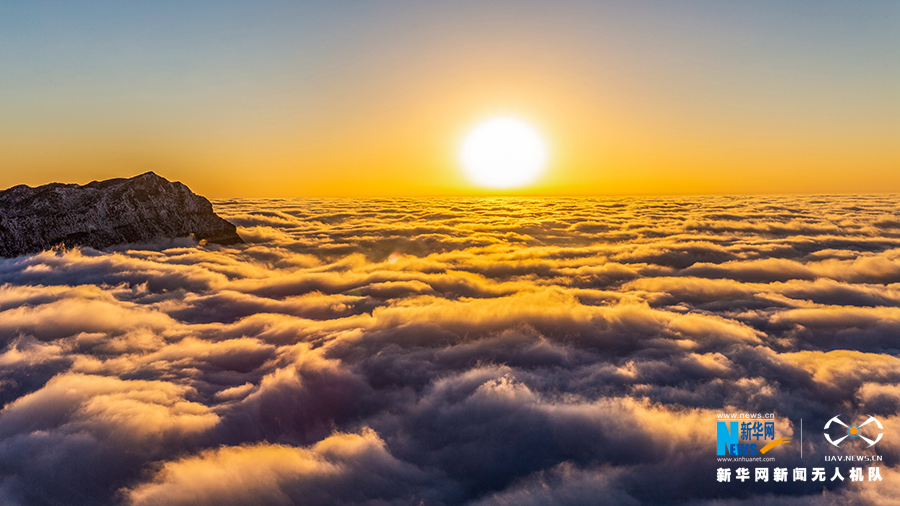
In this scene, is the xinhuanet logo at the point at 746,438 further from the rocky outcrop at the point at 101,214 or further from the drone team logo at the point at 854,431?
the rocky outcrop at the point at 101,214

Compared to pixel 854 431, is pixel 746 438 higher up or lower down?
higher up

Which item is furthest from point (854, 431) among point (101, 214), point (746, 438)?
point (101, 214)

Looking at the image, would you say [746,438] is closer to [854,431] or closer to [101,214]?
[854,431]

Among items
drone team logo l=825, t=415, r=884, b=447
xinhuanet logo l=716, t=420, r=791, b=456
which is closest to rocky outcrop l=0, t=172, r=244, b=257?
xinhuanet logo l=716, t=420, r=791, b=456

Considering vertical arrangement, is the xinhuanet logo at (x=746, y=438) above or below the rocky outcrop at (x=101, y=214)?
below

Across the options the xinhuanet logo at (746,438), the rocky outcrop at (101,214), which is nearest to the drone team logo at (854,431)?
the xinhuanet logo at (746,438)

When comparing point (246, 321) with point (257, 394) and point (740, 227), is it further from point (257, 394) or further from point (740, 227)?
point (740, 227)

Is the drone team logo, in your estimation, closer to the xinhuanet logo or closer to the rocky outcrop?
the xinhuanet logo

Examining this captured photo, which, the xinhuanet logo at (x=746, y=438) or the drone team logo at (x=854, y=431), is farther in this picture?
the drone team logo at (x=854, y=431)

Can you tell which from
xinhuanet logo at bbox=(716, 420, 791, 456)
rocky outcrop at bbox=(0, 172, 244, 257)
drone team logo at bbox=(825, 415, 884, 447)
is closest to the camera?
xinhuanet logo at bbox=(716, 420, 791, 456)

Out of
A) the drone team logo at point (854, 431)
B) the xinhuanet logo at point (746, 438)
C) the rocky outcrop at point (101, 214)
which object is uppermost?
the rocky outcrop at point (101, 214)
